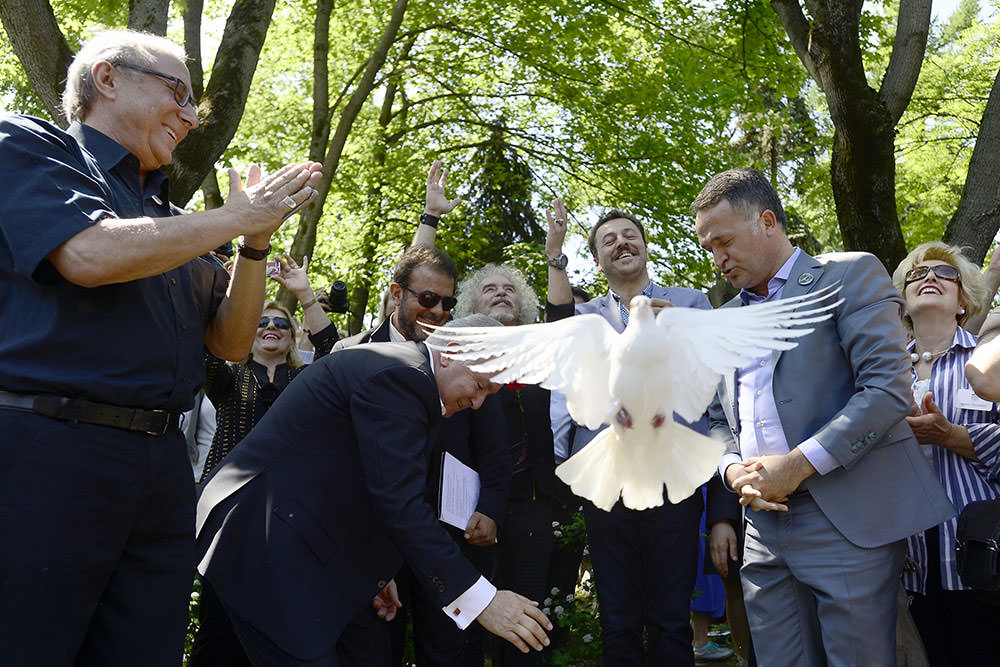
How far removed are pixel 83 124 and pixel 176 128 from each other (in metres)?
0.29

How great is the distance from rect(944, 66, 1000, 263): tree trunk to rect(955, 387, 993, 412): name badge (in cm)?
340

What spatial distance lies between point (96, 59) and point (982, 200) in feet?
21.4

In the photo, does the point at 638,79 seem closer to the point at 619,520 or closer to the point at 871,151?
the point at 871,151

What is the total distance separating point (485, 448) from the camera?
4.41 m

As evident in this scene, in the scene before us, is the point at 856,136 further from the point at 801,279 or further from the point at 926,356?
the point at 801,279

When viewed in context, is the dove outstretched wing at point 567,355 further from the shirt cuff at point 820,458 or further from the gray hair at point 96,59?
the gray hair at point 96,59

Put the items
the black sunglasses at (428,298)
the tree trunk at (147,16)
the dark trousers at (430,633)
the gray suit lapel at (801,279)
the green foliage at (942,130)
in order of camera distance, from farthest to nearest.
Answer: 1. the green foliage at (942,130)
2. the tree trunk at (147,16)
3. the black sunglasses at (428,298)
4. the dark trousers at (430,633)
5. the gray suit lapel at (801,279)

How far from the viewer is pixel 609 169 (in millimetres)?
13602

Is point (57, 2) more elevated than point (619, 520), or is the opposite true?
point (57, 2)

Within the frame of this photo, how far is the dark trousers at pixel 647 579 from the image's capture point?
4086mm

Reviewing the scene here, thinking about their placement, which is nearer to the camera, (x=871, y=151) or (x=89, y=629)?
(x=89, y=629)

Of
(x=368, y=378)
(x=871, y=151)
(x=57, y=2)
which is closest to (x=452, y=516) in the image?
(x=368, y=378)

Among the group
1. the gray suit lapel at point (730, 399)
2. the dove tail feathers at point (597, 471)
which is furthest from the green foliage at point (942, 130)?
the dove tail feathers at point (597, 471)

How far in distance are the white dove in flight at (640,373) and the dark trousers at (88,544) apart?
1044 mm
